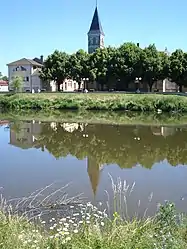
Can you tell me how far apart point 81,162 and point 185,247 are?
34.5 feet

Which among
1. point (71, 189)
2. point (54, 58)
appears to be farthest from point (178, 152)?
point (54, 58)

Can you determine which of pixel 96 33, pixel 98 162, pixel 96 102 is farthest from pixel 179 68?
pixel 96 33

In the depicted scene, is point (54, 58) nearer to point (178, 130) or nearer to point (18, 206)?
point (178, 130)

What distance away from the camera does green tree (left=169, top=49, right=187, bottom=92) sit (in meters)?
51.4

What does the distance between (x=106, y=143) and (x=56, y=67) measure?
4156 centimetres

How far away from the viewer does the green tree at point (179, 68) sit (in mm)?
51438

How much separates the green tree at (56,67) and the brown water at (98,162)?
34.1m

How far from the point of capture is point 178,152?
57.6 feet

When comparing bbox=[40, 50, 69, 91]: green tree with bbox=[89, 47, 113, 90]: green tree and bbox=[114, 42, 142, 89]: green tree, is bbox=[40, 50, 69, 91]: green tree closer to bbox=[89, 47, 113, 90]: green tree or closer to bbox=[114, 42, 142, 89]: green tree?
bbox=[89, 47, 113, 90]: green tree

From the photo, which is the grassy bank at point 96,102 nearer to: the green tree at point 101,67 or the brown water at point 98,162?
the green tree at point 101,67

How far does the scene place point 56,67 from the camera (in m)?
59.7

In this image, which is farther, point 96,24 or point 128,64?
point 96,24

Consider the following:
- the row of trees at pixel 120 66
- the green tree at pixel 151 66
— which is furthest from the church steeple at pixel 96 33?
the green tree at pixel 151 66

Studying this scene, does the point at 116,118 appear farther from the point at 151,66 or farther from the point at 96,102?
the point at 151,66
